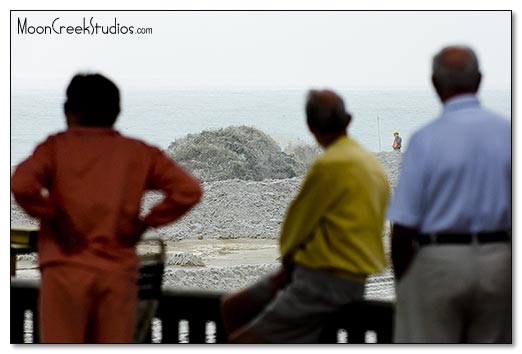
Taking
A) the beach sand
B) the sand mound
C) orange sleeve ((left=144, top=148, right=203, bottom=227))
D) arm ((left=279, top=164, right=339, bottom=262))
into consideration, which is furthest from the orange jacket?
the sand mound

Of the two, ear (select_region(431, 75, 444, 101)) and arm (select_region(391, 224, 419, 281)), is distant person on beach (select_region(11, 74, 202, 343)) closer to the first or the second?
arm (select_region(391, 224, 419, 281))

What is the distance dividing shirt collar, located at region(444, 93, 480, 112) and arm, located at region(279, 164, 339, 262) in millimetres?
288

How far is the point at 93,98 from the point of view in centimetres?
275

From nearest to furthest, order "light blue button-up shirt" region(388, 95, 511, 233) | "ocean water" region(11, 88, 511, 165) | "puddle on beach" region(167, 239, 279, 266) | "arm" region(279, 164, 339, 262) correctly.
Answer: "light blue button-up shirt" region(388, 95, 511, 233) < "arm" region(279, 164, 339, 262) < "ocean water" region(11, 88, 511, 165) < "puddle on beach" region(167, 239, 279, 266)

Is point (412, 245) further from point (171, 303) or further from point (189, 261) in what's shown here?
point (189, 261)

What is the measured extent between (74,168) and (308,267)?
56cm

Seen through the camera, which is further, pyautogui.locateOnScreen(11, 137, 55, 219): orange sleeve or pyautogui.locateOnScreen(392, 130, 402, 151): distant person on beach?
pyautogui.locateOnScreen(392, 130, 402, 151): distant person on beach

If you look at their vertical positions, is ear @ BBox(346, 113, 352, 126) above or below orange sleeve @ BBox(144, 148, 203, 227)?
above

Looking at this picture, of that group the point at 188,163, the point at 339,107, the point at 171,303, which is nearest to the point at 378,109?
the point at 171,303

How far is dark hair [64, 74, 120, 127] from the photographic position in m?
2.74

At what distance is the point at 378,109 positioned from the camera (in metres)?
7.44

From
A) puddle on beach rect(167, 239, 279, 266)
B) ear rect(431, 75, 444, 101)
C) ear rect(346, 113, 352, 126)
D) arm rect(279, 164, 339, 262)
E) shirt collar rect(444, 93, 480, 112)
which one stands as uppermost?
ear rect(431, 75, 444, 101)

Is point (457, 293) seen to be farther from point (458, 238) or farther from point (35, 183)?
point (35, 183)

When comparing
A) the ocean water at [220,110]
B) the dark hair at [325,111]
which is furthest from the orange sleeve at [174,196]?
the ocean water at [220,110]
